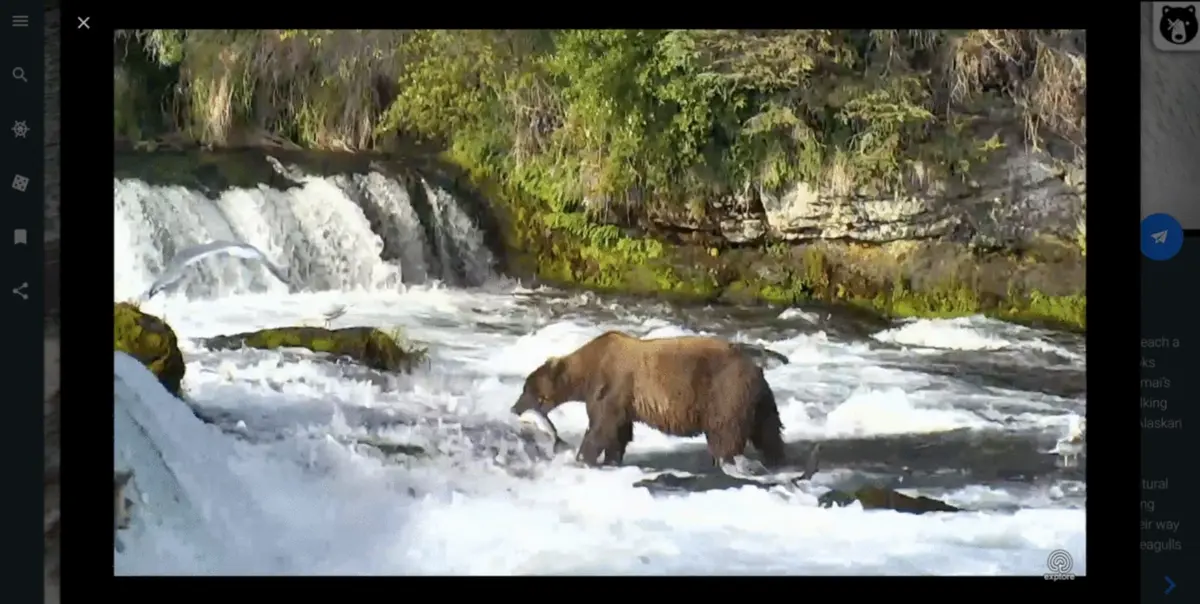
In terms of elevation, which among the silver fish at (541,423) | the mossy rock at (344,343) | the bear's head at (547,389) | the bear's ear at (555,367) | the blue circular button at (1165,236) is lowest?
the silver fish at (541,423)

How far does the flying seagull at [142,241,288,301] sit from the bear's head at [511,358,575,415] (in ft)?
1.47

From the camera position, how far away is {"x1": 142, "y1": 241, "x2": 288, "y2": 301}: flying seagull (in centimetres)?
159

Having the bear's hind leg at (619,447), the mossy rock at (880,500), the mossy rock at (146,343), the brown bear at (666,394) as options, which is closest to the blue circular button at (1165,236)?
the mossy rock at (880,500)

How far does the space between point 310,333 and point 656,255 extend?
23.5 inches

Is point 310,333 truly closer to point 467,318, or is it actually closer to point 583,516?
point 467,318

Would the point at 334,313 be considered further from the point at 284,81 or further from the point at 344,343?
the point at 284,81

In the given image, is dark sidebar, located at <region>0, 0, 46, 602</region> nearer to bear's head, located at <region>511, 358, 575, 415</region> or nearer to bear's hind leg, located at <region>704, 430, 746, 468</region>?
bear's head, located at <region>511, 358, 575, 415</region>

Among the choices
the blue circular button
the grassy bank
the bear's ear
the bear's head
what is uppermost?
the grassy bank

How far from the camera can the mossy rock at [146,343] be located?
1.58 m

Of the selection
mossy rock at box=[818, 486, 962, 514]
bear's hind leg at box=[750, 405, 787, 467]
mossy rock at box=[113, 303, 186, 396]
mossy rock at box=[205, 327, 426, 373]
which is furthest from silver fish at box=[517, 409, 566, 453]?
mossy rock at box=[113, 303, 186, 396]

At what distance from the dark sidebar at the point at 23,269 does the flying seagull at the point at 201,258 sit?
0.19 metres

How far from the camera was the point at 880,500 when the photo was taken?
5.16 ft

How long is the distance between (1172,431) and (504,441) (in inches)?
43.2
